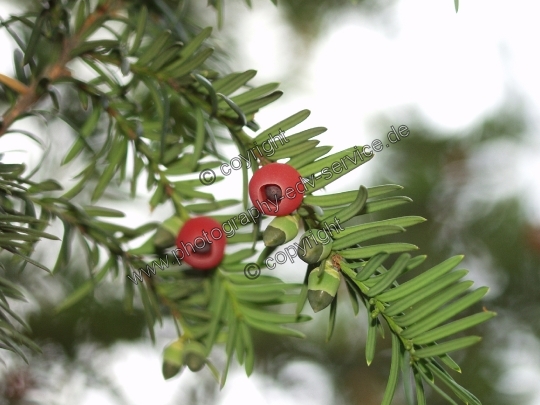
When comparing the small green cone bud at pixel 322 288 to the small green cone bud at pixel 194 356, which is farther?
the small green cone bud at pixel 194 356

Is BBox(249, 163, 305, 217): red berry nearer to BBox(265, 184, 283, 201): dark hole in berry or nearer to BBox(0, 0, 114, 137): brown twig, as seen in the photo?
BBox(265, 184, 283, 201): dark hole in berry

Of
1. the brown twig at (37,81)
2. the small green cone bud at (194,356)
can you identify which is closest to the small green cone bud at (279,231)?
the small green cone bud at (194,356)

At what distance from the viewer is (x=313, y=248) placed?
0.37m

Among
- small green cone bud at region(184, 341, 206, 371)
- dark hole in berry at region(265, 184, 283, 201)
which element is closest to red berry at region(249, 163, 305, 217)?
dark hole in berry at region(265, 184, 283, 201)

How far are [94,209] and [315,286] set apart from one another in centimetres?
27

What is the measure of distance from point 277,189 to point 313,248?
0.06 meters

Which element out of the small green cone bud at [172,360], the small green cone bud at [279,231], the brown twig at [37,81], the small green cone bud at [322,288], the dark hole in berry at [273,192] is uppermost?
the brown twig at [37,81]

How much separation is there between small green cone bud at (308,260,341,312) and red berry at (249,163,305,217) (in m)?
0.05

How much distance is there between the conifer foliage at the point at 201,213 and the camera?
1.24ft

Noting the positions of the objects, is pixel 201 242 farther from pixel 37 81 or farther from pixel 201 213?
pixel 37 81

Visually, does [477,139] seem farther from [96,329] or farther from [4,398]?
[4,398]

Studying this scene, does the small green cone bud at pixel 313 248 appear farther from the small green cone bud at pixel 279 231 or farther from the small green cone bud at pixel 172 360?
the small green cone bud at pixel 172 360

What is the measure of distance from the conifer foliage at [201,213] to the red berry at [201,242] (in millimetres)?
24

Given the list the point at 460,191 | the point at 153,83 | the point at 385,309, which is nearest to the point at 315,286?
the point at 385,309
